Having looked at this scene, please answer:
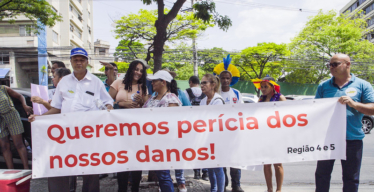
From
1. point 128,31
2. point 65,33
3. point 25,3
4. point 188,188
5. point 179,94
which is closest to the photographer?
point 179,94

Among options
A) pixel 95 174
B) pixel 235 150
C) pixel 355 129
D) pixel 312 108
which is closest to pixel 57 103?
pixel 95 174

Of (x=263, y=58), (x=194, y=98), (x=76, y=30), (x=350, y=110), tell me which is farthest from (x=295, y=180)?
(x=76, y=30)

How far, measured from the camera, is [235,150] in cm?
309

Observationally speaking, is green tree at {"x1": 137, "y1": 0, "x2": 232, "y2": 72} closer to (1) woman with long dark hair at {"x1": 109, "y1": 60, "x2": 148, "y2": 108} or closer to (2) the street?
(1) woman with long dark hair at {"x1": 109, "y1": 60, "x2": 148, "y2": 108}

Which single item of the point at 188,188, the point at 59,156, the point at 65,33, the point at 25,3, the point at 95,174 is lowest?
the point at 188,188

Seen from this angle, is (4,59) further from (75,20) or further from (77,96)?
(77,96)

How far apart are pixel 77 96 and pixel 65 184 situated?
1005mm

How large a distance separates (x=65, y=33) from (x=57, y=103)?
32.6 meters

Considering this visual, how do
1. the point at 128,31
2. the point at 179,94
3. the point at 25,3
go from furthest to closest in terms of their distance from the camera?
the point at 128,31 < the point at 25,3 < the point at 179,94

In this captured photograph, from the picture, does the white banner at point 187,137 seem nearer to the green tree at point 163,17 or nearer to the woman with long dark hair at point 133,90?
the woman with long dark hair at point 133,90

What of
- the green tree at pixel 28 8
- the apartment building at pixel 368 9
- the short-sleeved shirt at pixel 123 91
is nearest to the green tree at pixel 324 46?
the apartment building at pixel 368 9

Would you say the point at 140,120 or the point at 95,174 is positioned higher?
the point at 140,120

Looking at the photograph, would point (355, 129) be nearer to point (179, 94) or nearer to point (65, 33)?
point (179, 94)

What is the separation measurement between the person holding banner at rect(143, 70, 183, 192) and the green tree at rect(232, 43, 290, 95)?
30.0 metres
